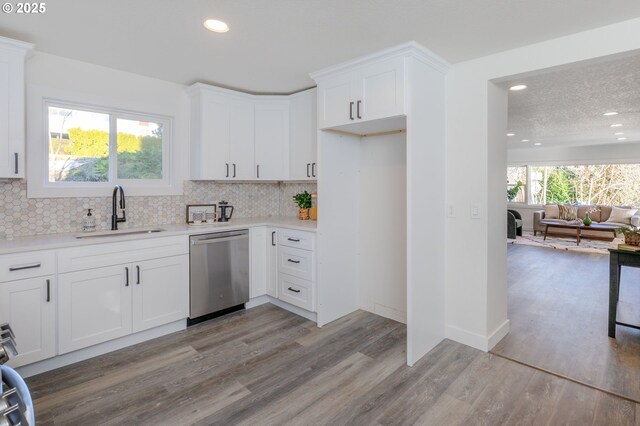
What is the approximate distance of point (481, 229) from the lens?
2771mm

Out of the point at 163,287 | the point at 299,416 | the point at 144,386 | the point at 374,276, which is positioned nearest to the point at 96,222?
the point at 163,287

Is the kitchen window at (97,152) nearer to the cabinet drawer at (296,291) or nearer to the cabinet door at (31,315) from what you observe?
the cabinet door at (31,315)

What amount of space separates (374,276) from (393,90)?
6.16 ft

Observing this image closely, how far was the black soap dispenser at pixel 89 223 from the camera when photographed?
304 centimetres

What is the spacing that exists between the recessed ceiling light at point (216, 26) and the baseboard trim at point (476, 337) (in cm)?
294

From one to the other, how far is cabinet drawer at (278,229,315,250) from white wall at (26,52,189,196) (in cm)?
121

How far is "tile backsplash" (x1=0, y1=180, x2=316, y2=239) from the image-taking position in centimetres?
273

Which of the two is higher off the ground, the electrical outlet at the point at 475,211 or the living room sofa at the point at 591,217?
the electrical outlet at the point at 475,211

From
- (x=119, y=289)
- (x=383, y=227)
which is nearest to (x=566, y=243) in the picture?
(x=383, y=227)

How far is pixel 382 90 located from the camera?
267 cm

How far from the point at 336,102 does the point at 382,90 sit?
0.49 meters

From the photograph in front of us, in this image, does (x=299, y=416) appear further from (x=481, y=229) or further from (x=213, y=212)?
(x=213, y=212)

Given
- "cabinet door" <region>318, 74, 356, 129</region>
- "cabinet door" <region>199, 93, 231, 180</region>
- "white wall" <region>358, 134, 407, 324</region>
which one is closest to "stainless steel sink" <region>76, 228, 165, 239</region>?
"cabinet door" <region>199, 93, 231, 180</region>

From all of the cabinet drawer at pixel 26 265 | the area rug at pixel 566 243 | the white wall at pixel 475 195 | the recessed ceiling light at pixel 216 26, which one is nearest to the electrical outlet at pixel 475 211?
the white wall at pixel 475 195
